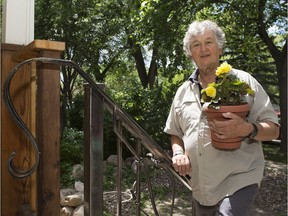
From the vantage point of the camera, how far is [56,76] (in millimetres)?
1686

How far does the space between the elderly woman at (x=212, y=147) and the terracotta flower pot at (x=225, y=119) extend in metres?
0.02

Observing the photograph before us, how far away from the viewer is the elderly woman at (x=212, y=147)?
1.72m

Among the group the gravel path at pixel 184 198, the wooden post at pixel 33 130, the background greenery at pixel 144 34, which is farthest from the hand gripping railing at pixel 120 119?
the background greenery at pixel 144 34

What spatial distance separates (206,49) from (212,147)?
20.4 inches

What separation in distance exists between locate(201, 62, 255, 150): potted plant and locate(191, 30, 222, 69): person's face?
0.72 feet

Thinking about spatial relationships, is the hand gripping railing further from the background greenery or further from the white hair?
the background greenery

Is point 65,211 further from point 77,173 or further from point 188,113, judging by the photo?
point 188,113

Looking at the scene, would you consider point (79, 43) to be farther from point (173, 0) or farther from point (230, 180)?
point (230, 180)

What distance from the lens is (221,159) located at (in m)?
1.78

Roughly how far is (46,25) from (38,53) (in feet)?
25.9

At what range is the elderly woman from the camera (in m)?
1.72

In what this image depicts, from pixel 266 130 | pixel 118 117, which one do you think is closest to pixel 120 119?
pixel 118 117

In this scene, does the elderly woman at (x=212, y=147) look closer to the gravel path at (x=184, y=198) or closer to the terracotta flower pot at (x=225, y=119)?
the terracotta flower pot at (x=225, y=119)

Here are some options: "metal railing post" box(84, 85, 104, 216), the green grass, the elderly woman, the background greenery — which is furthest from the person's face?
the green grass
